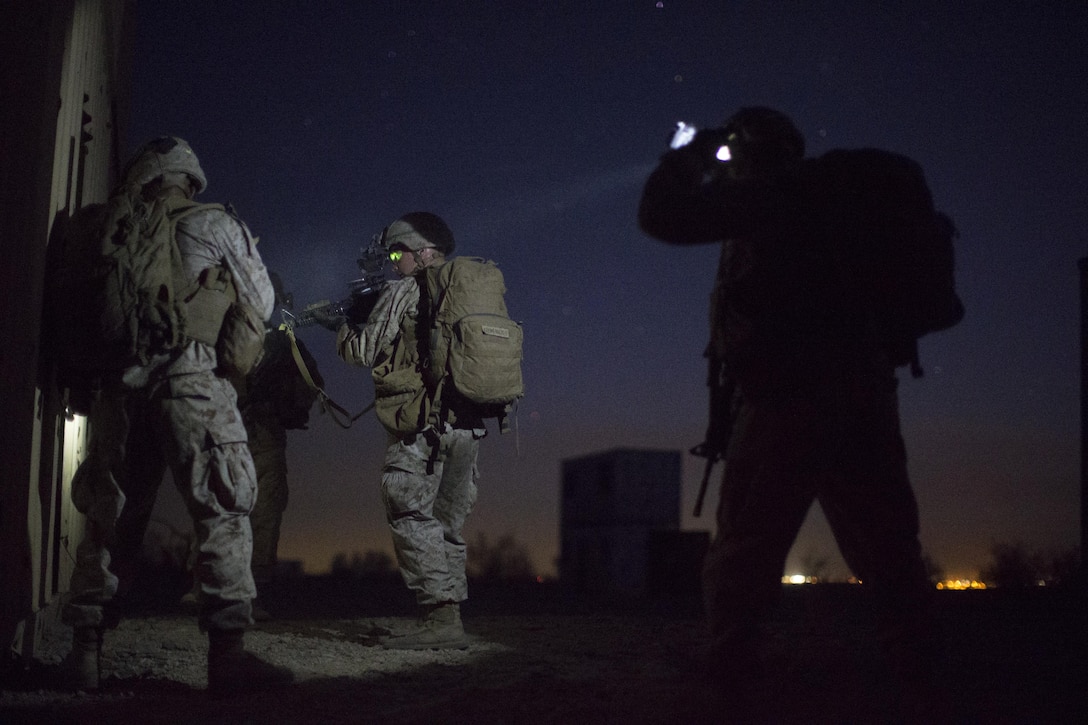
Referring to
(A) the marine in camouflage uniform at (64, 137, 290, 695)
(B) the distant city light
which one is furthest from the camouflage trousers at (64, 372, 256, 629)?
(B) the distant city light

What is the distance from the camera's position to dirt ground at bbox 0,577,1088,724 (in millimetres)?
3436

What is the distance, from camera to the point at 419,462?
5.32m

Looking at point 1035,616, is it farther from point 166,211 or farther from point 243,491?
point 166,211

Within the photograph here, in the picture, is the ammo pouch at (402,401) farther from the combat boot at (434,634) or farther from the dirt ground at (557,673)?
the dirt ground at (557,673)

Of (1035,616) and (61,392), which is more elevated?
(61,392)

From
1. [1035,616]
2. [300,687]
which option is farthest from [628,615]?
[300,687]

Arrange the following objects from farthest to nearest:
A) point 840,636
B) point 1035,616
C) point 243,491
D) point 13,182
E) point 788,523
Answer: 1. point 1035,616
2. point 840,636
3. point 243,491
4. point 13,182
5. point 788,523

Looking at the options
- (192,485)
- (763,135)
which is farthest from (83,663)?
(763,135)

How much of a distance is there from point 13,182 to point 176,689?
203 centimetres

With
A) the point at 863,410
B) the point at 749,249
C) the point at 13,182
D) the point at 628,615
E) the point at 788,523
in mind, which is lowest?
the point at 628,615

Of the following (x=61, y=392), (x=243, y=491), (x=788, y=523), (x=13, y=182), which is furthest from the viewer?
(x=61, y=392)

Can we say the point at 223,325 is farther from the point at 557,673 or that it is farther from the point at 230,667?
the point at 557,673

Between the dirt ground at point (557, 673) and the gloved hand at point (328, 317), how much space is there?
73.0 inches

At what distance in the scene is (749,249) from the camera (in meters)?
3.17
